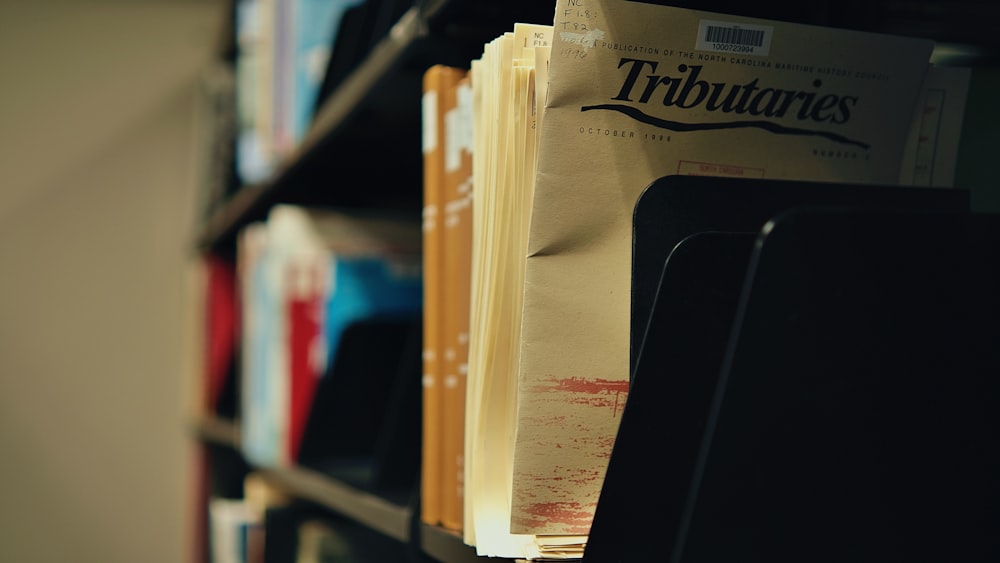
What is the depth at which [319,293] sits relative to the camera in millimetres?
1424

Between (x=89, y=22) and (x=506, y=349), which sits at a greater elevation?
(x=89, y=22)

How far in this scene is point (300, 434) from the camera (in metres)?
1.45

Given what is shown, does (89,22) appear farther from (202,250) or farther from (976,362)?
(976,362)

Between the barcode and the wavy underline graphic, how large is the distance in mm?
51

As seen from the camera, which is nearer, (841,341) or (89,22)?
(841,341)

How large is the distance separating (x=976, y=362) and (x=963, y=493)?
71mm

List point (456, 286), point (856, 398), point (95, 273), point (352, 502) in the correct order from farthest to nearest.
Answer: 1. point (95, 273)
2. point (352, 502)
3. point (456, 286)
4. point (856, 398)

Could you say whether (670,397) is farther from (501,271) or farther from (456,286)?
(456,286)

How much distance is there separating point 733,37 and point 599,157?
12 cm

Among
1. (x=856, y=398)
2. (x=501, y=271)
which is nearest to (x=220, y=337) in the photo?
(x=501, y=271)

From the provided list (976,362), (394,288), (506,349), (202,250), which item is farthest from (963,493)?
(202,250)

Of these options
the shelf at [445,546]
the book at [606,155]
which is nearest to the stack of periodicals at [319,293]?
the shelf at [445,546]

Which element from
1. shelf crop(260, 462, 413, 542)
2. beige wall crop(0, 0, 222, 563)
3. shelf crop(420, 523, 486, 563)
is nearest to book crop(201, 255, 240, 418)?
beige wall crop(0, 0, 222, 563)

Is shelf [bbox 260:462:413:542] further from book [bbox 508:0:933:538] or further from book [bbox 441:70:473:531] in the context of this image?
book [bbox 508:0:933:538]
